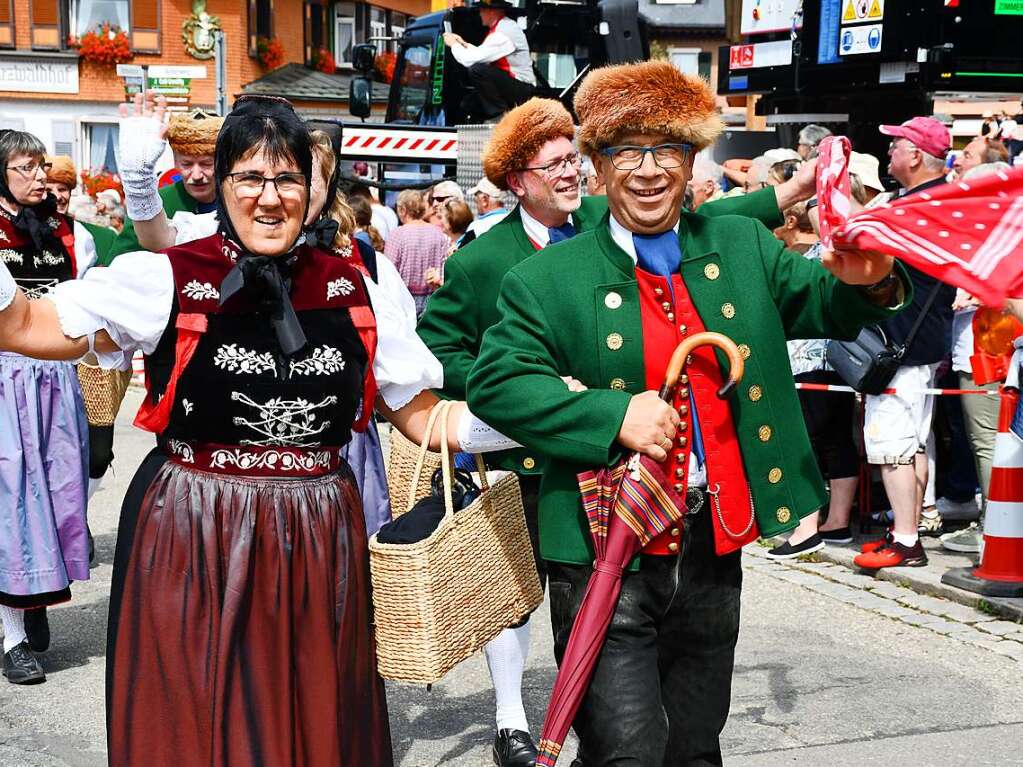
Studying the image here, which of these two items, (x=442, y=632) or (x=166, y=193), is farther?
(x=166, y=193)

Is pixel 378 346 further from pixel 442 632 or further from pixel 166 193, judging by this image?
pixel 166 193

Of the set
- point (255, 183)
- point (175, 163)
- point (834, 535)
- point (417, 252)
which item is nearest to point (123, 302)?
point (255, 183)

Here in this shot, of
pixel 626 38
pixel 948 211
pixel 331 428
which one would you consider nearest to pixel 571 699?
pixel 331 428

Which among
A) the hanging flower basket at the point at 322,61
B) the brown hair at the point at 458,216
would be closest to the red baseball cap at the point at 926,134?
the brown hair at the point at 458,216

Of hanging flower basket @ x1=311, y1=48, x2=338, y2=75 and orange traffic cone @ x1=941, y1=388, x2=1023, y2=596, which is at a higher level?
hanging flower basket @ x1=311, y1=48, x2=338, y2=75

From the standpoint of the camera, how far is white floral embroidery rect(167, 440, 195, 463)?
10.9ft

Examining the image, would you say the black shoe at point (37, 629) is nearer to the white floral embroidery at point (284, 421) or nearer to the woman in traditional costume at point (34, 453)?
the woman in traditional costume at point (34, 453)

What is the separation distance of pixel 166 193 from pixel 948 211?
11.6 ft

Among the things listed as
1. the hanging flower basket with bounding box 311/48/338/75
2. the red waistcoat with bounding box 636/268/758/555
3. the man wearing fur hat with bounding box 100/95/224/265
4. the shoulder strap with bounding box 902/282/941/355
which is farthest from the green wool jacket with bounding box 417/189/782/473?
the hanging flower basket with bounding box 311/48/338/75

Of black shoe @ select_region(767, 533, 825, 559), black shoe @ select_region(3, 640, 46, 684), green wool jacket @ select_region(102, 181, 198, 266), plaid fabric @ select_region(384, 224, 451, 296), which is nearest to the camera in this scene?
green wool jacket @ select_region(102, 181, 198, 266)

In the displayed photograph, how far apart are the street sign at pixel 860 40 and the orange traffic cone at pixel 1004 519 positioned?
5.37m

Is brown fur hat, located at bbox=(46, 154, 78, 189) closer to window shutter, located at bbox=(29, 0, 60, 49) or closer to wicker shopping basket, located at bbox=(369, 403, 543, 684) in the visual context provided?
wicker shopping basket, located at bbox=(369, 403, 543, 684)

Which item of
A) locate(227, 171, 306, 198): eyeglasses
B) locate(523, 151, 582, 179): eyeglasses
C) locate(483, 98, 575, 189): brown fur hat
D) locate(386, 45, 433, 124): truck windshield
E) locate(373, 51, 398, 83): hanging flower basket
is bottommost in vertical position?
locate(227, 171, 306, 198): eyeglasses

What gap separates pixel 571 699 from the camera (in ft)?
10.8
